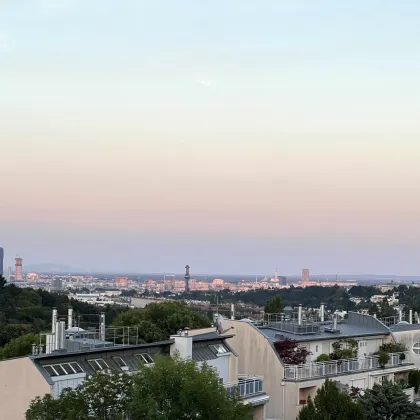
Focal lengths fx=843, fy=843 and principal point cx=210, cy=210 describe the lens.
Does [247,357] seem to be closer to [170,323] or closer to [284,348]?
[284,348]

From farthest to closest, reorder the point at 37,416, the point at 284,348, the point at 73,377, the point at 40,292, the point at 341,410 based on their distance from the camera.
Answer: the point at 40,292
the point at 284,348
the point at 341,410
the point at 73,377
the point at 37,416

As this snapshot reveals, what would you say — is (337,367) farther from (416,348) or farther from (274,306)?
(274,306)

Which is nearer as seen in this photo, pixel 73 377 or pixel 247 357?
pixel 73 377

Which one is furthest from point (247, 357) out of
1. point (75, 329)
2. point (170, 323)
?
point (170, 323)

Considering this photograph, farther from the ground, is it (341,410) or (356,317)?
(356,317)

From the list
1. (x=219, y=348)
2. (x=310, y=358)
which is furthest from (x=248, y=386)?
(x=310, y=358)

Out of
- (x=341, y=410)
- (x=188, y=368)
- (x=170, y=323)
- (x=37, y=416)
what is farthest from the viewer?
(x=170, y=323)
